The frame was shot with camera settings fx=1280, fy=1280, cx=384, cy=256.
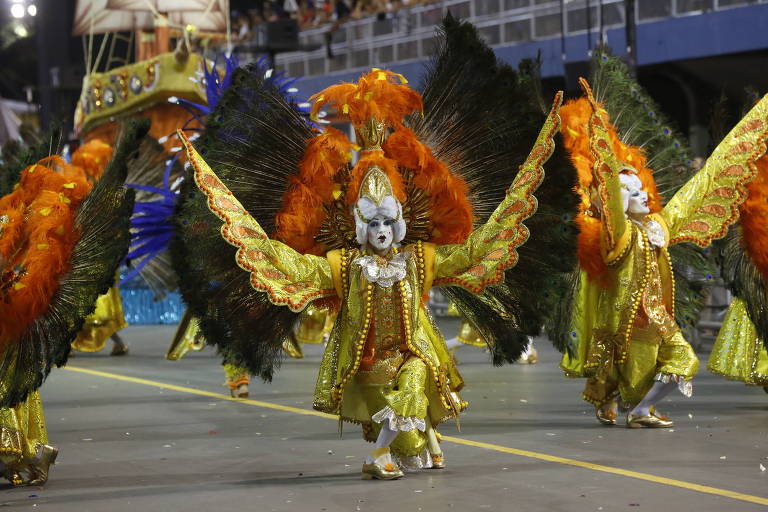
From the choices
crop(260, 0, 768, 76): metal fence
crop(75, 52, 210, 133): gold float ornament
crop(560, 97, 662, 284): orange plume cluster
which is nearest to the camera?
crop(560, 97, 662, 284): orange plume cluster

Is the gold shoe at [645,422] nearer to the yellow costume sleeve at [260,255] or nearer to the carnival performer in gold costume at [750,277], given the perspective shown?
the carnival performer in gold costume at [750,277]

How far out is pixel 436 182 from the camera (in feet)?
19.9

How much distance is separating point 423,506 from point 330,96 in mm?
1969

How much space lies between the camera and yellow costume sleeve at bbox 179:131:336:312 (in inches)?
Answer: 230

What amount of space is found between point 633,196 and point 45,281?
3313 mm

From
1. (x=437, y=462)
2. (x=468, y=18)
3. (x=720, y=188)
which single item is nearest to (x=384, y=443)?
(x=437, y=462)

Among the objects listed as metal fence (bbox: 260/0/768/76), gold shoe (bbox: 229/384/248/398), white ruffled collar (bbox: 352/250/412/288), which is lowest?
gold shoe (bbox: 229/384/248/398)

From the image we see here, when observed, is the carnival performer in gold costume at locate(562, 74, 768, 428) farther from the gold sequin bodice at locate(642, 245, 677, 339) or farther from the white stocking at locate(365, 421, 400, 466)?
the white stocking at locate(365, 421, 400, 466)

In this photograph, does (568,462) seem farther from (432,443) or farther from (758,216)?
(758,216)

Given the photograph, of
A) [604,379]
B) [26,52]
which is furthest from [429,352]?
[26,52]

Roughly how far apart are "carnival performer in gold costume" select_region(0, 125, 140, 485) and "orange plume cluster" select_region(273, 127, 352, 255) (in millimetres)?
763

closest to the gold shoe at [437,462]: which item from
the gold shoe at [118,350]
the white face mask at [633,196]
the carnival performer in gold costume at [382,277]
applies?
the carnival performer in gold costume at [382,277]

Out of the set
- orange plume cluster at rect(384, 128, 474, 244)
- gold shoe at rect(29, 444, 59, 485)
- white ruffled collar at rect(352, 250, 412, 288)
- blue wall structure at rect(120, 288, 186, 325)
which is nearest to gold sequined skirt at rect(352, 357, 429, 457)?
white ruffled collar at rect(352, 250, 412, 288)

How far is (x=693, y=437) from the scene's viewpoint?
273 inches
